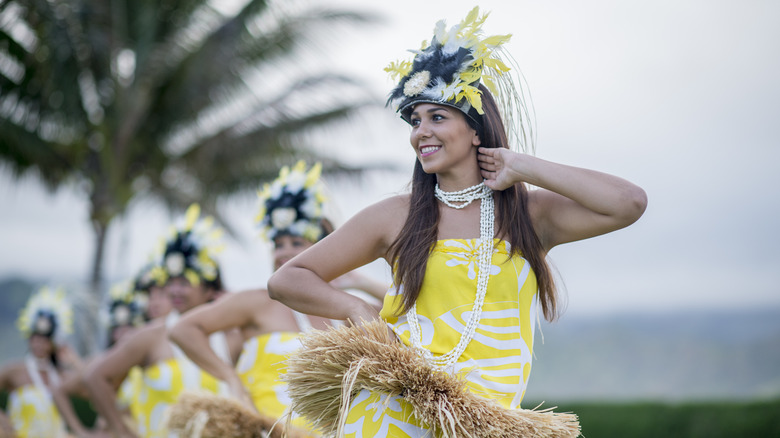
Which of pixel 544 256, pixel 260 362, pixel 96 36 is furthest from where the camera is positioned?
pixel 96 36

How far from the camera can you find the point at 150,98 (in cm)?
1272

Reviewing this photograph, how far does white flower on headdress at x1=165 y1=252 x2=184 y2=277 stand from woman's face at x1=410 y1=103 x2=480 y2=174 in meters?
3.47

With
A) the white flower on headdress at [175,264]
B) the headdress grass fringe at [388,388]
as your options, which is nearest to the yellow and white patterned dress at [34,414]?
the white flower on headdress at [175,264]

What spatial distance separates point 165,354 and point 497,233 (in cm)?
393

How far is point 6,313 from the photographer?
72.8 feet

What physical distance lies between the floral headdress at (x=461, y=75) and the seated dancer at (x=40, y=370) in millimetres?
7407

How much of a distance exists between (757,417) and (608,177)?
20.4ft

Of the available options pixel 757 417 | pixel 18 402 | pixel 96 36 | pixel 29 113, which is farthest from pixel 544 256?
pixel 29 113

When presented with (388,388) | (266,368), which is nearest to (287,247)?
(266,368)

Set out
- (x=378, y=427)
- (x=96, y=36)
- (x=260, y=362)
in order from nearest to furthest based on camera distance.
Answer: (x=378, y=427) → (x=260, y=362) → (x=96, y=36)

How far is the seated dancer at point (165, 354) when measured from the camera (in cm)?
566

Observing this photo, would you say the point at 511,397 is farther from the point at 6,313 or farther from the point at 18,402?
the point at 6,313

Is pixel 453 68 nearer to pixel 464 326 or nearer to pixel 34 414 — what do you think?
pixel 464 326

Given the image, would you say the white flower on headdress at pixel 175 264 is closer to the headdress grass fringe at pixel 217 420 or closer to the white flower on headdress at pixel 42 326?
the headdress grass fringe at pixel 217 420
